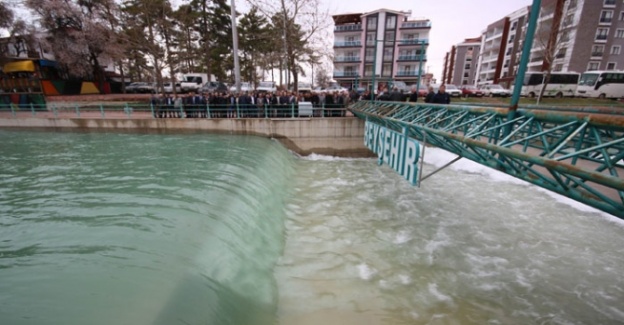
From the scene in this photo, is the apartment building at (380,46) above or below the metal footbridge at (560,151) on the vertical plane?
above

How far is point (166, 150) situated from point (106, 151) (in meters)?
2.75

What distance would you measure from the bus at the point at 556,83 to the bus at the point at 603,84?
4.24 feet

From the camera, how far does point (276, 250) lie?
21.3 ft

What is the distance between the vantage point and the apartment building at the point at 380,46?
47562 mm

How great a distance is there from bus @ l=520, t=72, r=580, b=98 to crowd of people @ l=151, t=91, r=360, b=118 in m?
23.7

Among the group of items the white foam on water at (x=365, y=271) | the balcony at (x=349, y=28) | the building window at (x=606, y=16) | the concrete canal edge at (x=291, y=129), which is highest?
the balcony at (x=349, y=28)

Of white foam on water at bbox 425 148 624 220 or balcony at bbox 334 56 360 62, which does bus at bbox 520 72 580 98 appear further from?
balcony at bbox 334 56 360 62

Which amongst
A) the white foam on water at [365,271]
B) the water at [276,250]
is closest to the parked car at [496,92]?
the water at [276,250]

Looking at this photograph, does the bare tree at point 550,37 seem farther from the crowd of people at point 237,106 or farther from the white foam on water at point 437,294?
the white foam on water at point 437,294

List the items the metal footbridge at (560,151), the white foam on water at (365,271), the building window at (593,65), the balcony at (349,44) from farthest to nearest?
the balcony at (349,44) < the building window at (593,65) < the white foam on water at (365,271) < the metal footbridge at (560,151)

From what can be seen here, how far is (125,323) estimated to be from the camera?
11.1ft

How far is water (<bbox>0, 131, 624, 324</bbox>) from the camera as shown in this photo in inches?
162

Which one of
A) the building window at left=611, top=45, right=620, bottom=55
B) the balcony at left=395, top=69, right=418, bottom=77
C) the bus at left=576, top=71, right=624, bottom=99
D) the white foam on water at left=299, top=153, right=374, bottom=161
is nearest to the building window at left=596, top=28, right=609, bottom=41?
the building window at left=611, top=45, right=620, bottom=55

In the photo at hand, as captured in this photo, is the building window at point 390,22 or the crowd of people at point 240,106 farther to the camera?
the building window at point 390,22
